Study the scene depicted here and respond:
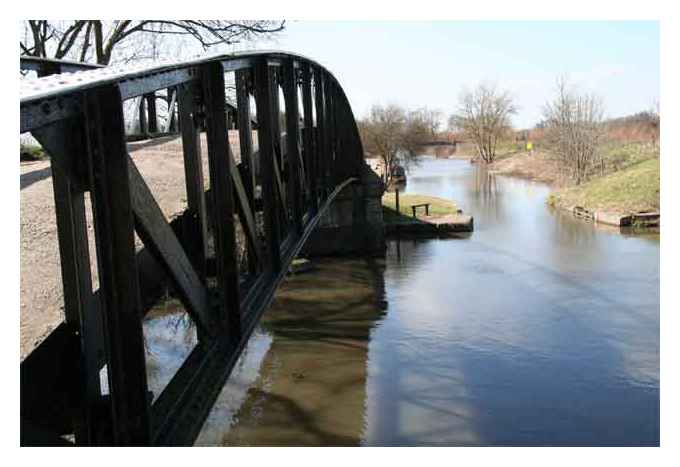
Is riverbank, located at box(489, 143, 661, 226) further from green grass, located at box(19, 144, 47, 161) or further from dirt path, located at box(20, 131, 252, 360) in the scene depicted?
dirt path, located at box(20, 131, 252, 360)

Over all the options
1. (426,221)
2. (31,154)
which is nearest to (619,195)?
(426,221)

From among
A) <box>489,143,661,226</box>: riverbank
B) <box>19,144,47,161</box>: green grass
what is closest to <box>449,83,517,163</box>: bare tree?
<box>489,143,661,226</box>: riverbank

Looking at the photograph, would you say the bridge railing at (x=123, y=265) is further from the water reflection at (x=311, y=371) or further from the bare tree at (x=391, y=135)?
the bare tree at (x=391, y=135)

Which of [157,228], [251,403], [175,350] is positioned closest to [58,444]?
[157,228]

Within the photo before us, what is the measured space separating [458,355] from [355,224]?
1323 centimetres

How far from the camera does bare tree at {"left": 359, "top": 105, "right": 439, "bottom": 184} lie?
46.6m

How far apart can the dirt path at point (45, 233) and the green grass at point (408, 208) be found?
22.7 metres

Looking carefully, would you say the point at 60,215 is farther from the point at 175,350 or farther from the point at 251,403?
the point at 175,350

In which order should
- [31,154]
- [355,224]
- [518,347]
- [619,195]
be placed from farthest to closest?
[619,195] → [355,224] → [518,347] → [31,154]

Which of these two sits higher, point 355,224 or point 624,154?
point 624,154

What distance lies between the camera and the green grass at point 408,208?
3102cm

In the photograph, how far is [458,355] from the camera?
46.1 feet

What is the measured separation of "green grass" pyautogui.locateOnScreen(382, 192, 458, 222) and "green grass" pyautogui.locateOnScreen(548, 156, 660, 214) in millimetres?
6876

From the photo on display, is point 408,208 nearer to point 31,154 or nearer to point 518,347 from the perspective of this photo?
point 518,347
